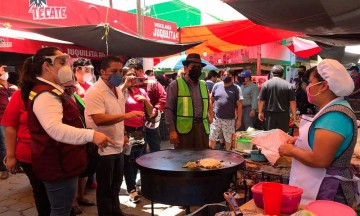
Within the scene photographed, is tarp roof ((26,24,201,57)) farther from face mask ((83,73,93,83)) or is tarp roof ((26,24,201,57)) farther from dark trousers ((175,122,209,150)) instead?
dark trousers ((175,122,209,150))

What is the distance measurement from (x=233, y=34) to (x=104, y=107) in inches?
278

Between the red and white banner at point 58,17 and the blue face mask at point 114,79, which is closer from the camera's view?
the blue face mask at point 114,79

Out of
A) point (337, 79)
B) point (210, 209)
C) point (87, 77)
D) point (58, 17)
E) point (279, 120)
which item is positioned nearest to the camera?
point (210, 209)

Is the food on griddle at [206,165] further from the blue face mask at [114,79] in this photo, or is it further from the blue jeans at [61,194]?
the blue face mask at [114,79]

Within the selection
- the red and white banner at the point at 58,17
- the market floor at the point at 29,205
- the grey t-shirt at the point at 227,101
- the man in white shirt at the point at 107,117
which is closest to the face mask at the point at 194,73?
the man in white shirt at the point at 107,117

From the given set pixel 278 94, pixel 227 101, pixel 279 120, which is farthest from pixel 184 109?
pixel 279 120

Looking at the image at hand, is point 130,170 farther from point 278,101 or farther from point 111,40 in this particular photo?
point 278,101

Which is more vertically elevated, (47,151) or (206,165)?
(47,151)

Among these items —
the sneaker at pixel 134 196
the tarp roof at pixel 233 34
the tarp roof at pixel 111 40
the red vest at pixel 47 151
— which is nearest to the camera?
the red vest at pixel 47 151

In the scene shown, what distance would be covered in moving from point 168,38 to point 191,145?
26.2 feet

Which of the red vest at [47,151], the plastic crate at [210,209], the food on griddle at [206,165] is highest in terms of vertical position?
the red vest at [47,151]

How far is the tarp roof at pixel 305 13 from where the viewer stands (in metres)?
3.16

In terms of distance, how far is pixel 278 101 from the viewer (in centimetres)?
661

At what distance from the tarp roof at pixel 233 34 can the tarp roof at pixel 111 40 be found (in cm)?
172
